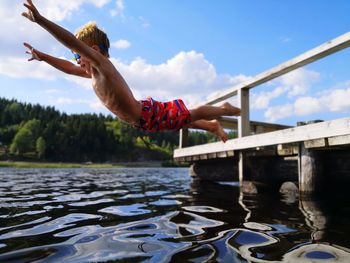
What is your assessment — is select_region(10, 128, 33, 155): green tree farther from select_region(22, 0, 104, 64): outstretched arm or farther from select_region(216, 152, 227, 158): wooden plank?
select_region(22, 0, 104, 64): outstretched arm

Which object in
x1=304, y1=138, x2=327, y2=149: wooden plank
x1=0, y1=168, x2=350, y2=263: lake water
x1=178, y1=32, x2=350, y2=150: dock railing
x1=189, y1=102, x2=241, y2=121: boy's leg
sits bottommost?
x1=0, y1=168, x2=350, y2=263: lake water

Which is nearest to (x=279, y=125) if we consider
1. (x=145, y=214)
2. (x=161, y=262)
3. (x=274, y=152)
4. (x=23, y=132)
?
(x=274, y=152)

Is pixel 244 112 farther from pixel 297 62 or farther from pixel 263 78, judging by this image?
pixel 297 62

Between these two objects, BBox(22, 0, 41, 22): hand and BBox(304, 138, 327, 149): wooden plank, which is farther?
BBox(304, 138, 327, 149): wooden plank

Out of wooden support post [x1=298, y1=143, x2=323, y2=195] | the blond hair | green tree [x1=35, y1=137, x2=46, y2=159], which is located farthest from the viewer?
green tree [x1=35, y1=137, x2=46, y2=159]

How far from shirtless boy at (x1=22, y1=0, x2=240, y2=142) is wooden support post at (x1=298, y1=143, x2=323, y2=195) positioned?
2785 millimetres

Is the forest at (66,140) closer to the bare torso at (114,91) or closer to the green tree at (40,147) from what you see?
the green tree at (40,147)

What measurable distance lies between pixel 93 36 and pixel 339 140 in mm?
4205

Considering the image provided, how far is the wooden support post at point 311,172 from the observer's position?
20.9ft

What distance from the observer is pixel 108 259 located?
2.57 meters

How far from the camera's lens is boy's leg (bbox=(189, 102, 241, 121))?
4.21 m

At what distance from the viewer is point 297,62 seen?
659cm

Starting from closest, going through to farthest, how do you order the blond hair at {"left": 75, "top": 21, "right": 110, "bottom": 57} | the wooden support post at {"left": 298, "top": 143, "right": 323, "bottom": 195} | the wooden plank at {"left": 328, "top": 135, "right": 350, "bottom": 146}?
the blond hair at {"left": 75, "top": 21, "right": 110, "bottom": 57}
the wooden plank at {"left": 328, "top": 135, "right": 350, "bottom": 146}
the wooden support post at {"left": 298, "top": 143, "right": 323, "bottom": 195}

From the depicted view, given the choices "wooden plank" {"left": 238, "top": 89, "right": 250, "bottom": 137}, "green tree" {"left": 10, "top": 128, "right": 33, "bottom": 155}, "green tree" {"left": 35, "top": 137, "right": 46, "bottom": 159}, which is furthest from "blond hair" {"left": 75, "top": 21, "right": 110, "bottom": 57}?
"green tree" {"left": 10, "top": 128, "right": 33, "bottom": 155}
